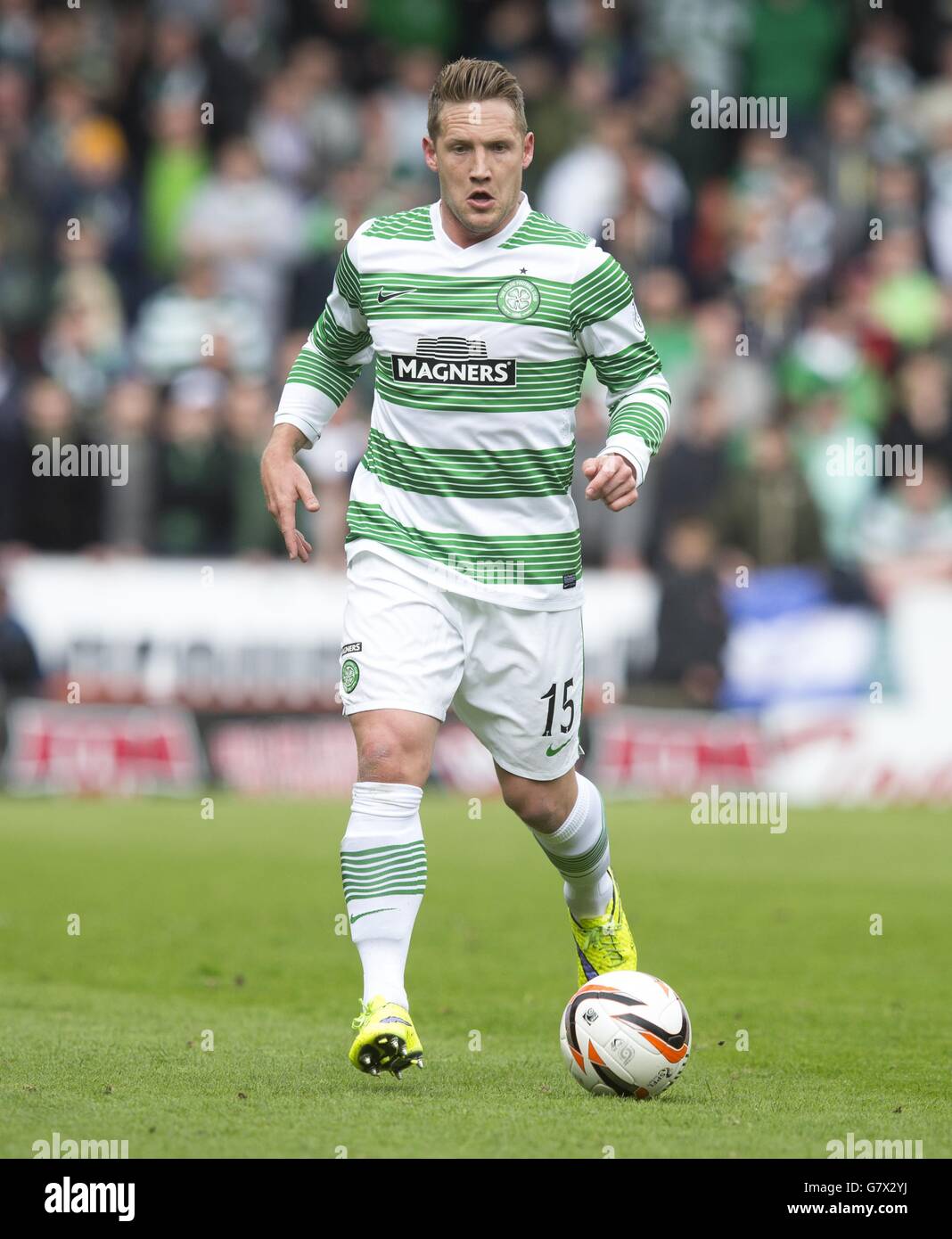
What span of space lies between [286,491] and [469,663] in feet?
2.54

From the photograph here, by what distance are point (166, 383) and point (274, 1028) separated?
11441mm

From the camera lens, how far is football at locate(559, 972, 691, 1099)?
6.21m

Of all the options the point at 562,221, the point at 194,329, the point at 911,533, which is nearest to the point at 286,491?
the point at 911,533

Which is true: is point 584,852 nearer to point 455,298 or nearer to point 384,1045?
point 384,1045

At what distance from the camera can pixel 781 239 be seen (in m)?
20.7

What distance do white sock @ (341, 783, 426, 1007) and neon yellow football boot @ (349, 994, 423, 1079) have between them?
25 centimetres

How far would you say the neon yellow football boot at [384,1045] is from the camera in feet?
19.9

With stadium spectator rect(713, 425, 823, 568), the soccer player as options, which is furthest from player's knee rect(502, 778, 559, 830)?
stadium spectator rect(713, 425, 823, 568)

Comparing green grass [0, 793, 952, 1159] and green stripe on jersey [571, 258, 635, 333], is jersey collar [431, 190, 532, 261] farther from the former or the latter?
green grass [0, 793, 952, 1159]

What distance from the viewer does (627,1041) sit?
621 cm

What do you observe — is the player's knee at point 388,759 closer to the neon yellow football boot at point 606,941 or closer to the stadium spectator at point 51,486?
the neon yellow football boot at point 606,941

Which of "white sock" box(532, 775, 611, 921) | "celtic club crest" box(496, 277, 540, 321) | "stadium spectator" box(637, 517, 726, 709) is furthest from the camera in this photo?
"stadium spectator" box(637, 517, 726, 709)
